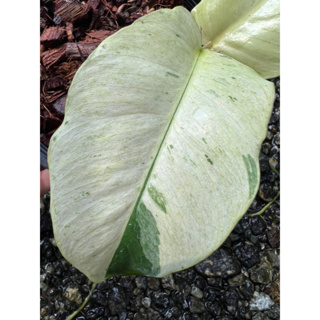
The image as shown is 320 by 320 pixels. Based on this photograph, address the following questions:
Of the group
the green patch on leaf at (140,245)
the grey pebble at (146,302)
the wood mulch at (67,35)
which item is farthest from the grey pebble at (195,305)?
the wood mulch at (67,35)

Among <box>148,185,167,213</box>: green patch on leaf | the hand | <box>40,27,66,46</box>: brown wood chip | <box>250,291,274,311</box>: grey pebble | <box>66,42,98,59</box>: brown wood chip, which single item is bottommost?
<box>250,291,274,311</box>: grey pebble

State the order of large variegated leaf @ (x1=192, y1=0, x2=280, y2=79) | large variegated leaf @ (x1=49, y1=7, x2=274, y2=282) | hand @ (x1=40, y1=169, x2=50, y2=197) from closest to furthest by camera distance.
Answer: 1. large variegated leaf @ (x1=49, y1=7, x2=274, y2=282)
2. large variegated leaf @ (x1=192, y1=0, x2=280, y2=79)
3. hand @ (x1=40, y1=169, x2=50, y2=197)

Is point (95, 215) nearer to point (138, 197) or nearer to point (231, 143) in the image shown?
point (138, 197)

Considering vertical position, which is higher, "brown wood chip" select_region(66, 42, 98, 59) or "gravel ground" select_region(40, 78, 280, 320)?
"brown wood chip" select_region(66, 42, 98, 59)

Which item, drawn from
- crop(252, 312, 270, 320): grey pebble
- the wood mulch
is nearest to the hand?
the wood mulch

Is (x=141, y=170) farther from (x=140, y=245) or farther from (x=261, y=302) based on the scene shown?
(x=261, y=302)

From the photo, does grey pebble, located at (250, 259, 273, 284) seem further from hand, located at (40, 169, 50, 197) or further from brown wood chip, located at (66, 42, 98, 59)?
brown wood chip, located at (66, 42, 98, 59)

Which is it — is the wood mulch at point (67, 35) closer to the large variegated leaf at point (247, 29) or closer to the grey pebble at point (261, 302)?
the large variegated leaf at point (247, 29)

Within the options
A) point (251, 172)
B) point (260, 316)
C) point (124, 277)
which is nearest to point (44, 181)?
point (124, 277)

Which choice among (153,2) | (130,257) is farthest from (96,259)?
(153,2)
